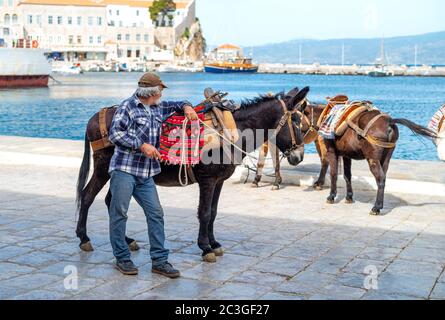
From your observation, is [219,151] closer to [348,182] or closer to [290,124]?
[290,124]

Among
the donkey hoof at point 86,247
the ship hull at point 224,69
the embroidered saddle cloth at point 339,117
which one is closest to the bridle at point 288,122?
the donkey hoof at point 86,247

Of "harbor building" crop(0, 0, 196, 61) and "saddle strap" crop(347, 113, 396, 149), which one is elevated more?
"harbor building" crop(0, 0, 196, 61)

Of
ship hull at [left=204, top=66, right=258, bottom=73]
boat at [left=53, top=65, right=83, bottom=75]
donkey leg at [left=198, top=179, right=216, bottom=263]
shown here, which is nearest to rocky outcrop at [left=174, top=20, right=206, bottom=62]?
ship hull at [left=204, top=66, right=258, bottom=73]

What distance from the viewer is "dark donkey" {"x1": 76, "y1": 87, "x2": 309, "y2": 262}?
6.38 meters

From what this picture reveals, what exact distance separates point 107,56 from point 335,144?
125 metres

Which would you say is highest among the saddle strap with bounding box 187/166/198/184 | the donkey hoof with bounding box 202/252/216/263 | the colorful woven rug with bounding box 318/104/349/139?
the colorful woven rug with bounding box 318/104/349/139

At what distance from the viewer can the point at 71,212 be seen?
8.77 metres

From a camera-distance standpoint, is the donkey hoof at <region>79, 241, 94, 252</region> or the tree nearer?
the donkey hoof at <region>79, 241, 94, 252</region>

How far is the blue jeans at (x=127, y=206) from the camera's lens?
5.77 metres

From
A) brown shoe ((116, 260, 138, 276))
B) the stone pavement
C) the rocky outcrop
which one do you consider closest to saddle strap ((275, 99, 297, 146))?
the stone pavement

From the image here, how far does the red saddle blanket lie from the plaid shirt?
0.30 metres

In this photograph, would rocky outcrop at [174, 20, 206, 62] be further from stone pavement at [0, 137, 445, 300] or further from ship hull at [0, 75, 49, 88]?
stone pavement at [0, 137, 445, 300]

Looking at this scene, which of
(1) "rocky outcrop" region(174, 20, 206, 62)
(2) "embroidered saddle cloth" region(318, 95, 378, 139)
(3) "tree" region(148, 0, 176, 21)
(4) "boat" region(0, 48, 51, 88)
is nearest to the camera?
(2) "embroidered saddle cloth" region(318, 95, 378, 139)

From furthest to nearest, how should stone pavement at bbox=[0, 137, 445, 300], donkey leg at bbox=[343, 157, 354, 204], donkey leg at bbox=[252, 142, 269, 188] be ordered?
donkey leg at bbox=[252, 142, 269, 188] → donkey leg at bbox=[343, 157, 354, 204] → stone pavement at bbox=[0, 137, 445, 300]
